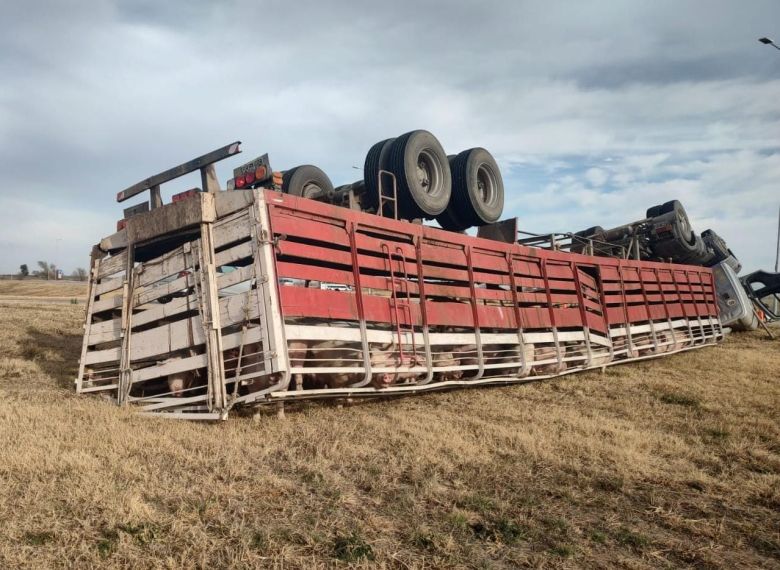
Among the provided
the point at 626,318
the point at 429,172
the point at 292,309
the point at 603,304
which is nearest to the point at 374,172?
the point at 429,172

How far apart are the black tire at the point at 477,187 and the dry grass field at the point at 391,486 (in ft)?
9.91

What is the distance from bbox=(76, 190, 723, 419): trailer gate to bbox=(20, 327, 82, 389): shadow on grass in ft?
4.57

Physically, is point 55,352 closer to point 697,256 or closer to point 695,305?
point 695,305

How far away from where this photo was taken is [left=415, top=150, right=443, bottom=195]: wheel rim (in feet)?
25.5

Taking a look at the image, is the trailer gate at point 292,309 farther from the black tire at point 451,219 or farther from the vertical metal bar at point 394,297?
the black tire at point 451,219

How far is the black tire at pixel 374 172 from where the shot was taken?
7285 mm

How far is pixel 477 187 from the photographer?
852cm

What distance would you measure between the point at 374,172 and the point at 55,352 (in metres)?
6.23

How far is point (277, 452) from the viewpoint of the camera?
466 centimetres

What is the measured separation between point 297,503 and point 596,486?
2142 mm

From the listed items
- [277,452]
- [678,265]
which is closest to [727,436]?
[277,452]

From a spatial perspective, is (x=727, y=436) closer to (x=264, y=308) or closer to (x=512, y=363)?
(x=512, y=363)

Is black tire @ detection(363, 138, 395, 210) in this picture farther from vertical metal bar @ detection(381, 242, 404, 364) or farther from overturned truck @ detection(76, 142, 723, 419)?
vertical metal bar @ detection(381, 242, 404, 364)

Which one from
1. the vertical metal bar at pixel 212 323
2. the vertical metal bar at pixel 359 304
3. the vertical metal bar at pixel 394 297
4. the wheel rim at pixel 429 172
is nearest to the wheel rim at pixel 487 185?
the wheel rim at pixel 429 172
